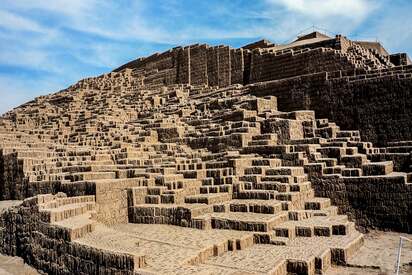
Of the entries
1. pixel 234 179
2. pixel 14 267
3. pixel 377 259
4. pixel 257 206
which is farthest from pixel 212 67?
pixel 377 259

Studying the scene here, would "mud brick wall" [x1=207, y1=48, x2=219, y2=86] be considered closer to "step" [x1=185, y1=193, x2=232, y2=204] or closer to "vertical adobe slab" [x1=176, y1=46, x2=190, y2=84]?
"vertical adobe slab" [x1=176, y1=46, x2=190, y2=84]

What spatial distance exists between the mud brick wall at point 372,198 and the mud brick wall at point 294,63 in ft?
23.8

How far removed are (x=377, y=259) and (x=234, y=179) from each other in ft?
13.8

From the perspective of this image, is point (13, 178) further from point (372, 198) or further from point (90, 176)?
point (372, 198)

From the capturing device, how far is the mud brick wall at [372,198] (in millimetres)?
10414

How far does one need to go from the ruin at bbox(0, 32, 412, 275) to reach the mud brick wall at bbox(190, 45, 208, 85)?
14.5 ft

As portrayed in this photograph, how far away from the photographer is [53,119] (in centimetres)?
2467

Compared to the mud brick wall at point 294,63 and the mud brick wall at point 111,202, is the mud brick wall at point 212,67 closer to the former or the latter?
the mud brick wall at point 294,63

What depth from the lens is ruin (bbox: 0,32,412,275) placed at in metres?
8.20

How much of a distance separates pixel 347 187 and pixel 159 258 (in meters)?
5.81

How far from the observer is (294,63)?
760 inches

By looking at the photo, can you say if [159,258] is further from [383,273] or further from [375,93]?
[375,93]

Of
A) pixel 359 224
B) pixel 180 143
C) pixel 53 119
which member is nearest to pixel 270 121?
pixel 180 143

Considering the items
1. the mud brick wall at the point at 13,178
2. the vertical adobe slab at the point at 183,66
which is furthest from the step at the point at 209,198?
the vertical adobe slab at the point at 183,66
